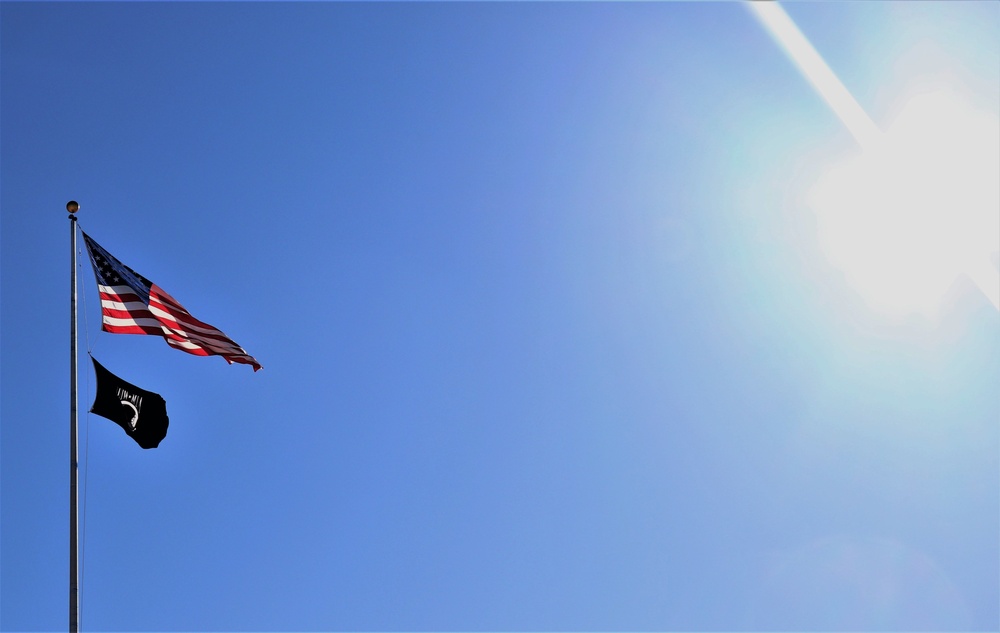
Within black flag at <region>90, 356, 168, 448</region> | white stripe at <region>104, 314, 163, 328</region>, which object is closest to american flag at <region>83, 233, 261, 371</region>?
white stripe at <region>104, 314, 163, 328</region>

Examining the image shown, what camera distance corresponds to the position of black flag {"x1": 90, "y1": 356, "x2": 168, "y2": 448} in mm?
24297

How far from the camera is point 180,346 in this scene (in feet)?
88.4

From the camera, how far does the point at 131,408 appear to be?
24.6 m

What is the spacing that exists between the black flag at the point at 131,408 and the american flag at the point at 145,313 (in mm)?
1670

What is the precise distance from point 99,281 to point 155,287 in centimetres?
155

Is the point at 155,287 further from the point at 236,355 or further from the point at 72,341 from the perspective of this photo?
the point at 72,341

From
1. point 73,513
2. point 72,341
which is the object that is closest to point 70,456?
point 73,513

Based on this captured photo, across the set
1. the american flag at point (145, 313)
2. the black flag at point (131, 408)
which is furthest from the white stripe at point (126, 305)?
the black flag at point (131, 408)

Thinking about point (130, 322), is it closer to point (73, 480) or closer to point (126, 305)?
point (126, 305)

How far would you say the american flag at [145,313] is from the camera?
26406mm

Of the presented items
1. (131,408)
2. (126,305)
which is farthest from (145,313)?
(131,408)

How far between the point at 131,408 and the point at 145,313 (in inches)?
123

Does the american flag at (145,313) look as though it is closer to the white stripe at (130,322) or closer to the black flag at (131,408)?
the white stripe at (130,322)

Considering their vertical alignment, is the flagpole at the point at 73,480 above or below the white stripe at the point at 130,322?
below
